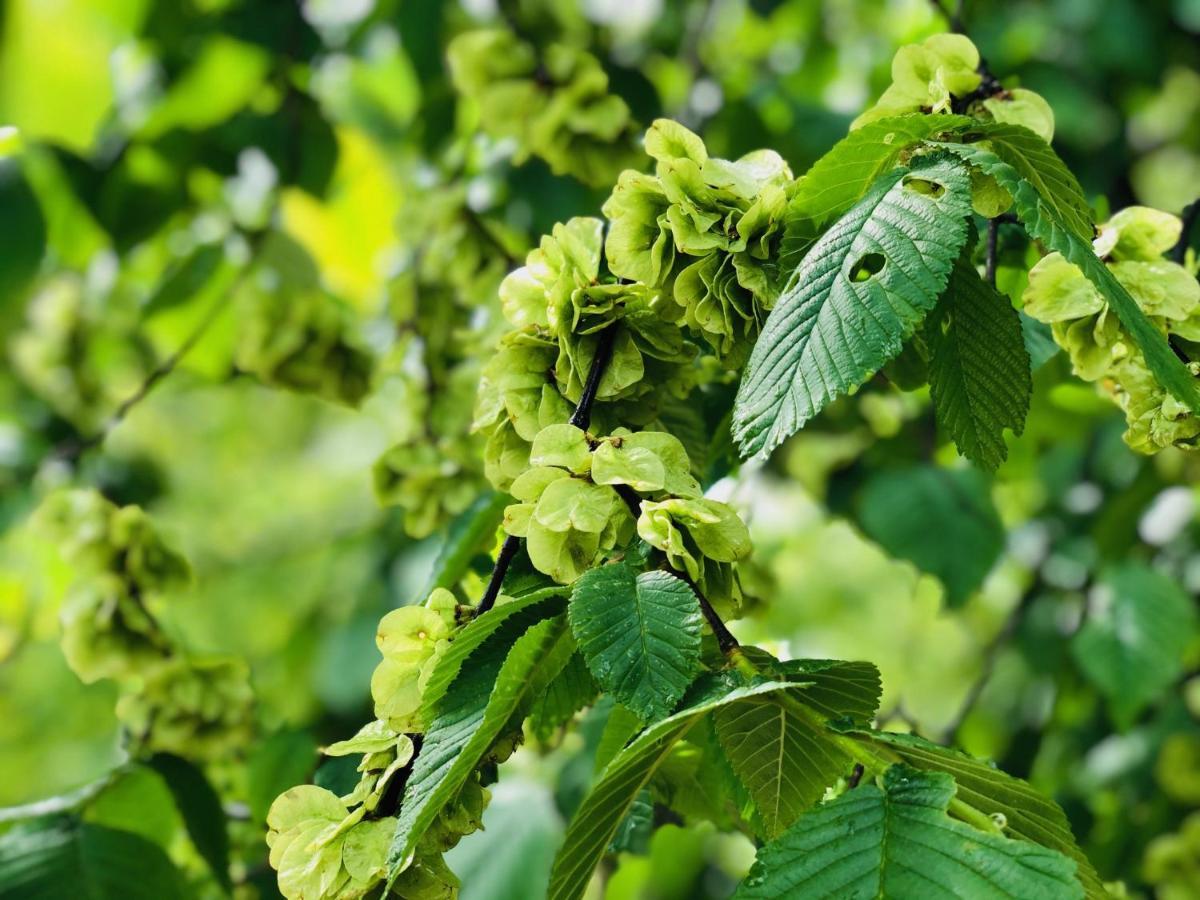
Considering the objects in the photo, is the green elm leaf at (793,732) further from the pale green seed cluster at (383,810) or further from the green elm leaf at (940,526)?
the green elm leaf at (940,526)

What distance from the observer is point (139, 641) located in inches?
60.7

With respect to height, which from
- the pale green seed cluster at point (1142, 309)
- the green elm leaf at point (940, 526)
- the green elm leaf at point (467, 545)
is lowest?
the green elm leaf at point (940, 526)

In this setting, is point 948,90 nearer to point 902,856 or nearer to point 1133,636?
point 902,856

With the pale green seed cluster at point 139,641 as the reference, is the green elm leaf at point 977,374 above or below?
above

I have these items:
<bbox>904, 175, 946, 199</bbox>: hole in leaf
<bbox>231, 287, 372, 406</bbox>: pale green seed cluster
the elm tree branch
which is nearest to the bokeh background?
<bbox>231, 287, 372, 406</bbox>: pale green seed cluster

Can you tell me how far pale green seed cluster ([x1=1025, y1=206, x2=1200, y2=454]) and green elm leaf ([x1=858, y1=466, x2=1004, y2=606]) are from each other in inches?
34.6

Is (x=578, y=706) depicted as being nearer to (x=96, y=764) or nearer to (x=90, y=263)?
(x=90, y=263)

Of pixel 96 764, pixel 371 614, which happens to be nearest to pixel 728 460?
pixel 371 614

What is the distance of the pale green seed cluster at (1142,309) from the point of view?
80 centimetres

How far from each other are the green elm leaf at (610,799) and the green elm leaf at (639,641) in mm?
17

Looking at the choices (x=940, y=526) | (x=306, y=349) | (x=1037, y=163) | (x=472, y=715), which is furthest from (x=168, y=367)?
(x=1037, y=163)

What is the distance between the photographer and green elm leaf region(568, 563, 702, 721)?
25.8 inches

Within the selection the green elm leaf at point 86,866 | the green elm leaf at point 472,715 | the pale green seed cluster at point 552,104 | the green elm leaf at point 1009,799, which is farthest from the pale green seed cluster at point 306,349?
the green elm leaf at point 1009,799

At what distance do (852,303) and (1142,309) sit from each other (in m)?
0.23
